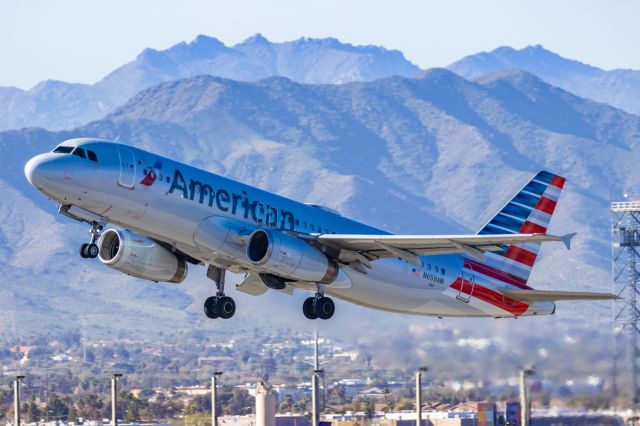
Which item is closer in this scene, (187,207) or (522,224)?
(187,207)

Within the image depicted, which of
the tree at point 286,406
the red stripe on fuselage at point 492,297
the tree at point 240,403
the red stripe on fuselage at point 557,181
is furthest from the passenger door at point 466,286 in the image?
the tree at point 240,403

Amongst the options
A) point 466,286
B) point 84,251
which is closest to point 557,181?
point 466,286

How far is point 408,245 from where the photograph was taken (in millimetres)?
54188

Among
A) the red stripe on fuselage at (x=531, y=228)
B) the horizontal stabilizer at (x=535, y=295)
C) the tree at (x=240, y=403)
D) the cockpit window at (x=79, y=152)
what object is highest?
the cockpit window at (x=79, y=152)

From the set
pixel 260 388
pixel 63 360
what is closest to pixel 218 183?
pixel 260 388

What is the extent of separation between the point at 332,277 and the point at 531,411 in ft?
29.0

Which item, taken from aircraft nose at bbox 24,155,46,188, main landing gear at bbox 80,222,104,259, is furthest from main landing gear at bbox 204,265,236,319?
aircraft nose at bbox 24,155,46,188

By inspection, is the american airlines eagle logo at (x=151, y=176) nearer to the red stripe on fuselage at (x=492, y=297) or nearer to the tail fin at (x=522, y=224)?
the red stripe on fuselage at (x=492, y=297)

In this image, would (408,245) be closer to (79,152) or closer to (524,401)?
(524,401)

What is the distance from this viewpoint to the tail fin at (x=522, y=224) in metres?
61.8

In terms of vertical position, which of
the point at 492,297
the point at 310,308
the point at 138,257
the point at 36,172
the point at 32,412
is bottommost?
the point at 32,412

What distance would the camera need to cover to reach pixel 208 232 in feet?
171

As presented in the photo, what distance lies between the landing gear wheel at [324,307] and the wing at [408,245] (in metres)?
1.56

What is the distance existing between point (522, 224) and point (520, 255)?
1.30 meters
